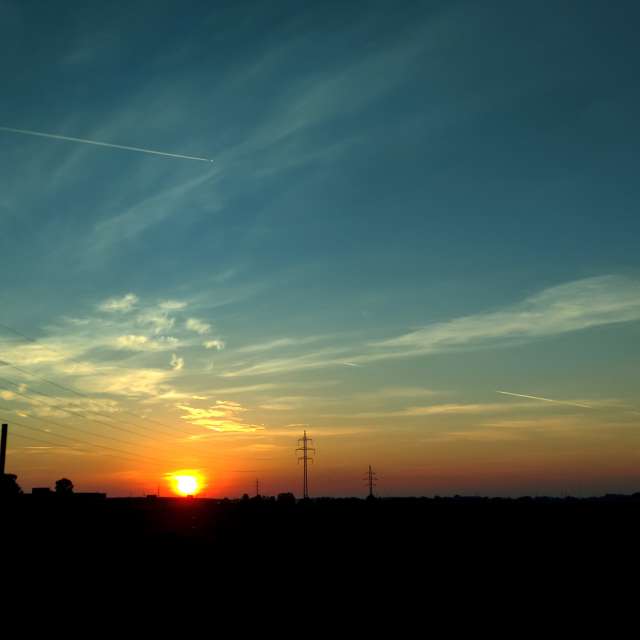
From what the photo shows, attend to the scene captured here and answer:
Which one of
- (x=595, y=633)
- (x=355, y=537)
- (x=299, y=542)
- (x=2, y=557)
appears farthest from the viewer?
(x=355, y=537)

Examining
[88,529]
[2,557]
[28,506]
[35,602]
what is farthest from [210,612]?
[28,506]

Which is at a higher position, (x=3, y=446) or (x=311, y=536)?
(x=3, y=446)

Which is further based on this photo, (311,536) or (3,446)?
(3,446)

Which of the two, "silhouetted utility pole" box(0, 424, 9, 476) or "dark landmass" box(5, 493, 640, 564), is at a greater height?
"silhouetted utility pole" box(0, 424, 9, 476)

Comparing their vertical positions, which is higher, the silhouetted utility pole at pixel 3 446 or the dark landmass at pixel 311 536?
the silhouetted utility pole at pixel 3 446

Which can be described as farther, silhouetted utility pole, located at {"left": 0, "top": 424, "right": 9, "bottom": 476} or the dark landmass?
silhouetted utility pole, located at {"left": 0, "top": 424, "right": 9, "bottom": 476}

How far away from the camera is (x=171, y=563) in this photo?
3791cm

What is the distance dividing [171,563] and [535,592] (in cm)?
2001

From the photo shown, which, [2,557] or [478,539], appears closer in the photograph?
[2,557]

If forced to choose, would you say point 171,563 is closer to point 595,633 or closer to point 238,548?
point 238,548

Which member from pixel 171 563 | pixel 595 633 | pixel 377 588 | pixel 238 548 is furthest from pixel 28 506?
pixel 595 633

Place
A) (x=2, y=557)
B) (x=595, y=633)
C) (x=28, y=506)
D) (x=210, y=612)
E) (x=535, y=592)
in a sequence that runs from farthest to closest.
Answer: (x=28, y=506), (x=2, y=557), (x=535, y=592), (x=210, y=612), (x=595, y=633)

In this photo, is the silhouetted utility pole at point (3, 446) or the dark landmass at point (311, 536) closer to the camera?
the dark landmass at point (311, 536)

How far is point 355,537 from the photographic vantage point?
5644cm
